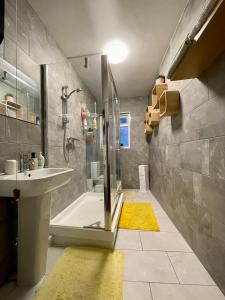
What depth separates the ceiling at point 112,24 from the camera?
5.04 ft

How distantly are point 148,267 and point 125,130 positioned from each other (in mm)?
3239

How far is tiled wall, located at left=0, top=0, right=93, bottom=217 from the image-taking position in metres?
1.28

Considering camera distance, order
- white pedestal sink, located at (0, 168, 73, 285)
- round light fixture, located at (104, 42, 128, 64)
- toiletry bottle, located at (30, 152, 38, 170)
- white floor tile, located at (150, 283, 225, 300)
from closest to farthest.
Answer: white floor tile, located at (150, 283, 225, 300)
white pedestal sink, located at (0, 168, 73, 285)
toiletry bottle, located at (30, 152, 38, 170)
round light fixture, located at (104, 42, 128, 64)

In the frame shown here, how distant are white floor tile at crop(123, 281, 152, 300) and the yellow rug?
812 mm

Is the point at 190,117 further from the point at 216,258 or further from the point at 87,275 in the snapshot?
the point at 87,275

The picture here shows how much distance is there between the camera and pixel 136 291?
1086 mm

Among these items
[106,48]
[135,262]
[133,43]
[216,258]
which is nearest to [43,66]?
[106,48]

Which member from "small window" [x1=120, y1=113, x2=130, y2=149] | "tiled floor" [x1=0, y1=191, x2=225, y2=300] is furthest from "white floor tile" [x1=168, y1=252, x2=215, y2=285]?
"small window" [x1=120, y1=113, x2=130, y2=149]

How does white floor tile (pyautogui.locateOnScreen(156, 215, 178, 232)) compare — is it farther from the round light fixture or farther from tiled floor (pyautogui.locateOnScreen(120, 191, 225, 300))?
the round light fixture

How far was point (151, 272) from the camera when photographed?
1.26 m

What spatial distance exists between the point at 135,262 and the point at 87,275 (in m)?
0.42

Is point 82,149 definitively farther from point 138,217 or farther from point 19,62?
point 19,62

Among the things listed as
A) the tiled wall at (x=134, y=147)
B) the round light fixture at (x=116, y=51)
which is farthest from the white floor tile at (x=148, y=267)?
the tiled wall at (x=134, y=147)

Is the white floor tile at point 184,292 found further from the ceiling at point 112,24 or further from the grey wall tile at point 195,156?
the ceiling at point 112,24
